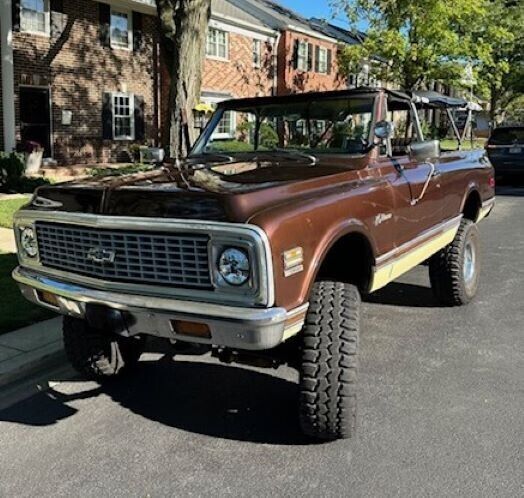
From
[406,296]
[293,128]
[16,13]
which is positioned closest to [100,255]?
[293,128]

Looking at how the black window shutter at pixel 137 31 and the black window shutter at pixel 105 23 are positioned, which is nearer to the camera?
the black window shutter at pixel 105 23

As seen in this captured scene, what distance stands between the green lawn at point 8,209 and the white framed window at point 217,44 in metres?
14.0

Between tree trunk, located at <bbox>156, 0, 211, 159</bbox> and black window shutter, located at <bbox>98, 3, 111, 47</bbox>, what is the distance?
10.1 meters

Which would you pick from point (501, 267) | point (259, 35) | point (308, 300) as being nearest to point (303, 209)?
point (308, 300)

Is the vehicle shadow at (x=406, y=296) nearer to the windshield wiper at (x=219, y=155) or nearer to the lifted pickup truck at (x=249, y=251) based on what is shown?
the lifted pickup truck at (x=249, y=251)

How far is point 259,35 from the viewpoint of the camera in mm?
27141

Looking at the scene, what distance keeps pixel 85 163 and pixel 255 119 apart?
46.2 ft

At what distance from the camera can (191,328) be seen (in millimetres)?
3029

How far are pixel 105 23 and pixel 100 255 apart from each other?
56.3 feet

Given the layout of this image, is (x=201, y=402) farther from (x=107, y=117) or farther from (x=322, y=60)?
(x=322, y=60)

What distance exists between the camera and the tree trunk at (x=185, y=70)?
925cm

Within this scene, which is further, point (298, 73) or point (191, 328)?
point (298, 73)

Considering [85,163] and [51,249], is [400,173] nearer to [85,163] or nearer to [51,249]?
[51,249]

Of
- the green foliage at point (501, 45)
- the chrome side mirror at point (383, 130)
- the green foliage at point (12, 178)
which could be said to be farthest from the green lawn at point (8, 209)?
the green foliage at point (501, 45)
